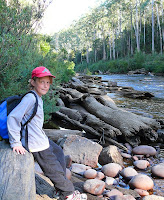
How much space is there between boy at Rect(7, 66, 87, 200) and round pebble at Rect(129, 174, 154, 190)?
42.8 inches

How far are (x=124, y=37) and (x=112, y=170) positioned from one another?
160 feet

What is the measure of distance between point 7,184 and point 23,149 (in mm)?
349

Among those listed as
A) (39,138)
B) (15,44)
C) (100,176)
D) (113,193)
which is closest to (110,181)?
(100,176)

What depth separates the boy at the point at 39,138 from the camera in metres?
1.95

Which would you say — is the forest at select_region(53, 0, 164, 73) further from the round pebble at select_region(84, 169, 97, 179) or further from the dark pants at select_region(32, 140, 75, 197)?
the dark pants at select_region(32, 140, 75, 197)

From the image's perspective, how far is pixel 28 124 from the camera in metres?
2.10

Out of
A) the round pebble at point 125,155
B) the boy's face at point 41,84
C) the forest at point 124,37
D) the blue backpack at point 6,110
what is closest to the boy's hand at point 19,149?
the blue backpack at point 6,110

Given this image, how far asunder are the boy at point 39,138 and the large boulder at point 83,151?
1.49 metres

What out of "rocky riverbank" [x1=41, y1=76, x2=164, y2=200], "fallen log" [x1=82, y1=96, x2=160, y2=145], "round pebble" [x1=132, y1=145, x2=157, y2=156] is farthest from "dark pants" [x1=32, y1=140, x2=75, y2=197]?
"fallen log" [x1=82, y1=96, x2=160, y2=145]

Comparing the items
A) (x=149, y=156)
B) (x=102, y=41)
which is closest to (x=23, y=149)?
(x=149, y=156)

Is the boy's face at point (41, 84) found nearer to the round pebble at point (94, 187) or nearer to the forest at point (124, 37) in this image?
the round pebble at point (94, 187)

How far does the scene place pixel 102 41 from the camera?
2194 inches

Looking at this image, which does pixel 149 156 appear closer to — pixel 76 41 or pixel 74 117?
pixel 74 117

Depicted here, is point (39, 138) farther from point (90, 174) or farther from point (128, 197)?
point (90, 174)
